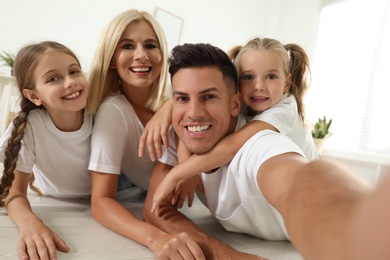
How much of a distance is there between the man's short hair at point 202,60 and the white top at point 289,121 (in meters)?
0.18

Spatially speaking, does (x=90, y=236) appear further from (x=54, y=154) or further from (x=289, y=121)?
(x=289, y=121)

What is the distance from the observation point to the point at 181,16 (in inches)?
178

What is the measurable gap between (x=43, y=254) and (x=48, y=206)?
0.61m

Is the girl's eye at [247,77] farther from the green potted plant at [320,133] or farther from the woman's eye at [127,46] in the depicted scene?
the green potted plant at [320,133]

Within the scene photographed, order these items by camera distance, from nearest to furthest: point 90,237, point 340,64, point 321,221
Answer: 1. point 321,221
2. point 90,237
3. point 340,64

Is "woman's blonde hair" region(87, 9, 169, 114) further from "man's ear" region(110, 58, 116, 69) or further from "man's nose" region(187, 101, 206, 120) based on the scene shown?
"man's nose" region(187, 101, 206, 120)

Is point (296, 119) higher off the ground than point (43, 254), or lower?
higher

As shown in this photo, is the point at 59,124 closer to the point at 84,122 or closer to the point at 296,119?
the point at 84,122

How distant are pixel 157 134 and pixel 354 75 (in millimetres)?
3210

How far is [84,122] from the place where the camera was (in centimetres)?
155

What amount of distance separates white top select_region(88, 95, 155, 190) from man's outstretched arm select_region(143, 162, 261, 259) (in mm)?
167

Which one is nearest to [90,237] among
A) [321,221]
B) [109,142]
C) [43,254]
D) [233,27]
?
[43,254]

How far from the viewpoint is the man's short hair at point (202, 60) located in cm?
124

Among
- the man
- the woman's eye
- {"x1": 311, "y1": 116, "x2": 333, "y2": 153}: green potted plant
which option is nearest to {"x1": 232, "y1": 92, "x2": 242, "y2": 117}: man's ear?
the man
